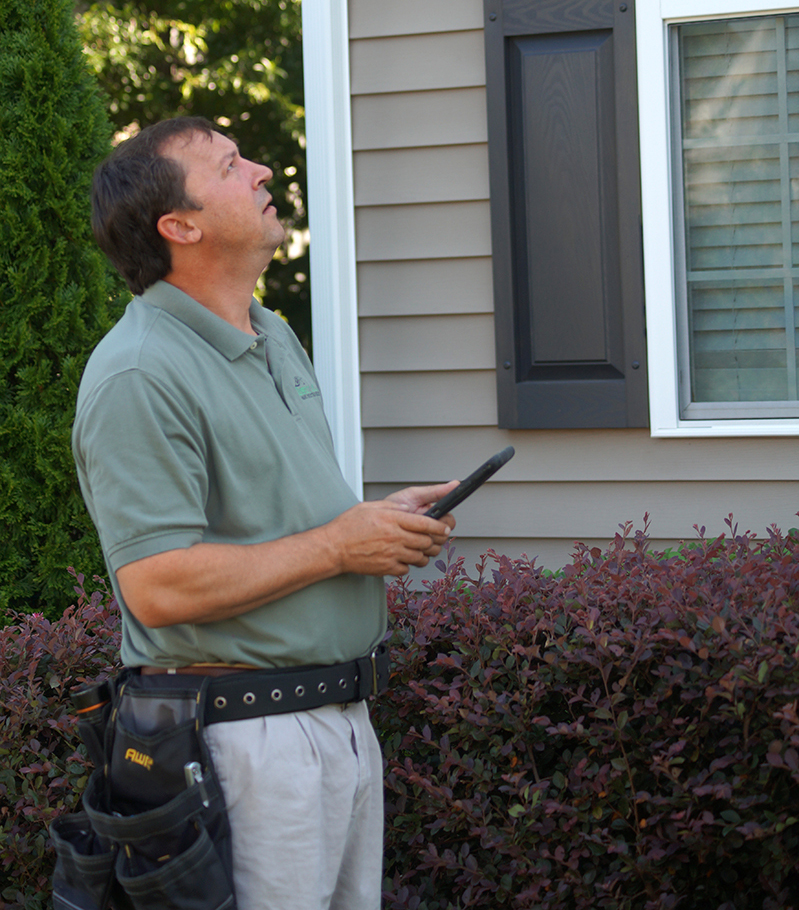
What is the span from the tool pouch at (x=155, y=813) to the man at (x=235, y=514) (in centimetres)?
5

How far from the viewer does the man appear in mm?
1468

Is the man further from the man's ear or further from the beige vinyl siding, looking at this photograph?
the beige vinyl siding

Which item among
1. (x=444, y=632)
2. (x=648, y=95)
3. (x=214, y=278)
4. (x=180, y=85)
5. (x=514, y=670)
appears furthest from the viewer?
(x=180, y=85)

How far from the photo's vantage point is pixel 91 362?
1564 millimetres

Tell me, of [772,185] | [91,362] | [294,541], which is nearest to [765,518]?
[772,185]

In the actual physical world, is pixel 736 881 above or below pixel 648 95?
below

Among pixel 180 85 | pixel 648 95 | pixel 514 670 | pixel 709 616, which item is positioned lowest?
pixel 514 670

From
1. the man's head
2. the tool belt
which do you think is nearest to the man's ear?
the man's head

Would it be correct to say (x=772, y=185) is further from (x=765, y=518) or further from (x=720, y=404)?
(x=765, y=518)

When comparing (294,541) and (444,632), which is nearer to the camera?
(294,541)

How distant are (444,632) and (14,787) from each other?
109cm

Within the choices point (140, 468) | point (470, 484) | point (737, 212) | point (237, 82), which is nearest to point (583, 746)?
point (470, 484)

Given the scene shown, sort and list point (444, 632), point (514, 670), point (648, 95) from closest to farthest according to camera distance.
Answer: point (514, 670) < point (444, 632) < point (648, 95)

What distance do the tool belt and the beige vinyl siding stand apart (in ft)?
6.24
